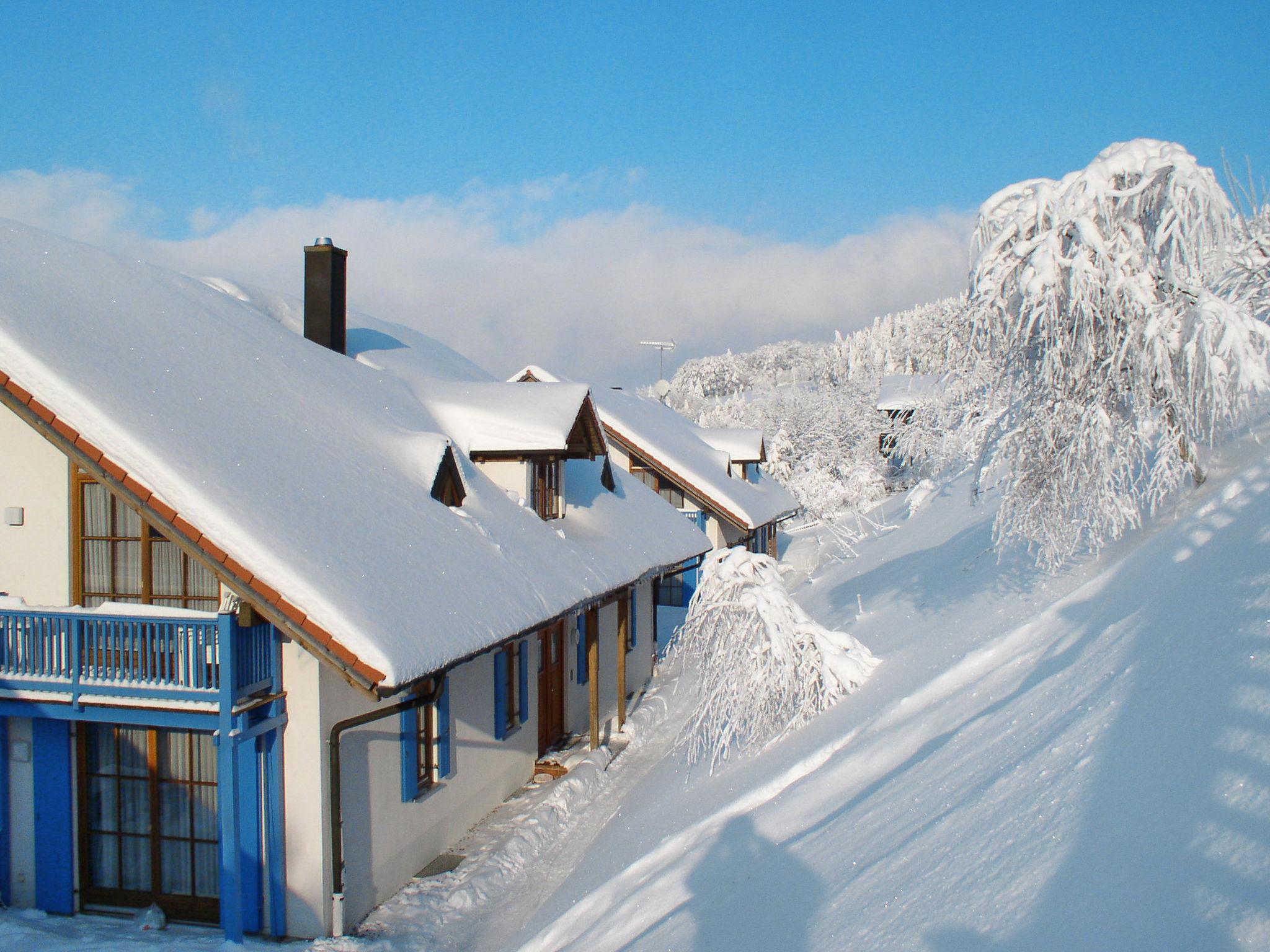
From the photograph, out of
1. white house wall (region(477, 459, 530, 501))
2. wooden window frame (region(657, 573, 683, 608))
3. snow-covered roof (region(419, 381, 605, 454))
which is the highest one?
snow-covered roof (region(419, 381, 605, 454))

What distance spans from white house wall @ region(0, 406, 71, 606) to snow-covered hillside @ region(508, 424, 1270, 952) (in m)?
5.72

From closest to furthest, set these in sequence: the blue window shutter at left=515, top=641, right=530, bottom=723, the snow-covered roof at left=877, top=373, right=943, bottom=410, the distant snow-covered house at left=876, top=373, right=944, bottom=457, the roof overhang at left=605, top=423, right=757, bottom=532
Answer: the blue window shutter at left=515, top=641, right=530, bottom=723, the roof overhang at left=605, top=423, right=757, bottom=532, the distant snow-covered house at left=876, top=373, right=944, bottom=457, the snow-covered roof at left=877, top=373, right=943, bottom=410

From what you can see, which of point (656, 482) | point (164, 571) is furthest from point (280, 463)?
point (656, 482)

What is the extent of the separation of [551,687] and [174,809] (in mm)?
6343

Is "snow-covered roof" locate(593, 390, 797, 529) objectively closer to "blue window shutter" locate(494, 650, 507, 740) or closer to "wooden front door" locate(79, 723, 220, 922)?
"blue window shutter" locate(494, 650, 507, 740)

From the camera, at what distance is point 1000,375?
9.73m

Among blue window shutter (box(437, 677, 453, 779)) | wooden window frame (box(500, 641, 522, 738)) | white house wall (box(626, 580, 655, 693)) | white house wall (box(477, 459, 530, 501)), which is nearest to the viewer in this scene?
blue window shutter (box(437, 677, 453, 779))

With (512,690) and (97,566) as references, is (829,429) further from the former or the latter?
(97,566)

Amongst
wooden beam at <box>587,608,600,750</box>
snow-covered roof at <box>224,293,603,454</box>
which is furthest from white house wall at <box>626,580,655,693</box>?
snow-covered roof at <box>224,293,603,454</box>

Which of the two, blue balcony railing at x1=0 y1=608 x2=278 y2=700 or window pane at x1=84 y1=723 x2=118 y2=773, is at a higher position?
blue balcony railing at x1=0 y1=608 x2=278 y2=700

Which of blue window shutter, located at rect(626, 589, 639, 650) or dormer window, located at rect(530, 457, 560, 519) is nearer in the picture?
dormer window, located at rect(530, 457, 560, 519)

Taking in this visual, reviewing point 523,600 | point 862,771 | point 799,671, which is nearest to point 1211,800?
point 862,771

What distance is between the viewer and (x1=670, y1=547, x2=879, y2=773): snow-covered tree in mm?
9773

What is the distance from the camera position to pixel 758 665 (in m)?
9.80
